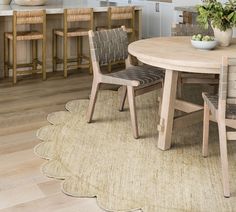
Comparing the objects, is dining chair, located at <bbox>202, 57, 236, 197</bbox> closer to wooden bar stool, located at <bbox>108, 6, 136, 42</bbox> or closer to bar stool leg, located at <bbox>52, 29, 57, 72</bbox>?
wooden bar stool, located at <bbox>108, 6, 136, 42</bbox>

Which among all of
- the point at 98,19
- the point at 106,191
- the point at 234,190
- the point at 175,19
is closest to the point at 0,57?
the point at 98,19

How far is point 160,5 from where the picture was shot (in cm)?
677

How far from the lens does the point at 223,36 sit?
343 centimetres

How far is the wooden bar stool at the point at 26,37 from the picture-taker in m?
4.95

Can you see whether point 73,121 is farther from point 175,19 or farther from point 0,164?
point 175,19

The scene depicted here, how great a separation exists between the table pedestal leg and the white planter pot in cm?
57

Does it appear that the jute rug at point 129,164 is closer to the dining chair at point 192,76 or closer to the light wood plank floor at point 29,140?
the light wood plank floor at point 29,140

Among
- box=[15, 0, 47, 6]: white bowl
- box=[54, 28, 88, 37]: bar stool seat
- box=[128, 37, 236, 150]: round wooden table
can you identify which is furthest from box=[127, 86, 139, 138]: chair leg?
box=[15, 0, 47, 6]: white bowl

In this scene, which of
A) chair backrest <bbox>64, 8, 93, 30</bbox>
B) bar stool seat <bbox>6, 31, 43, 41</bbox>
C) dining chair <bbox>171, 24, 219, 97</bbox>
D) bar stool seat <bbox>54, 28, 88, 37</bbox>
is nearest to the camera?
dining chair <bbox>171, 24, 219, 97</bbox>

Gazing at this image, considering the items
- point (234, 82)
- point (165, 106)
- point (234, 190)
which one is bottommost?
point (234, 190)

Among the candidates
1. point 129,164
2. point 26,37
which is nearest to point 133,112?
point 129,164

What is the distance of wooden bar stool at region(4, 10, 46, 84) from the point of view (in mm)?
4953

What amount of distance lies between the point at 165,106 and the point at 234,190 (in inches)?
32.5

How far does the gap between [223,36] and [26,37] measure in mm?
2487
